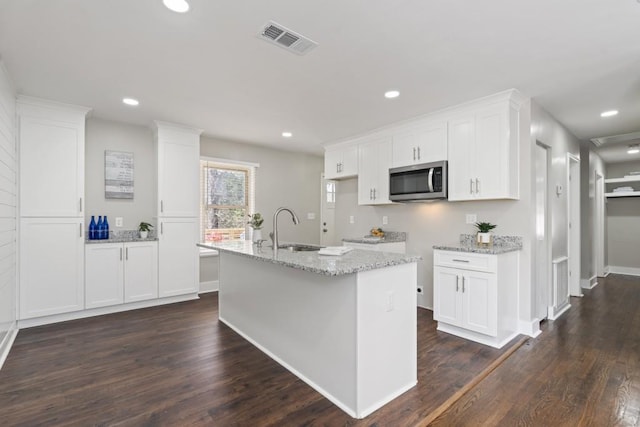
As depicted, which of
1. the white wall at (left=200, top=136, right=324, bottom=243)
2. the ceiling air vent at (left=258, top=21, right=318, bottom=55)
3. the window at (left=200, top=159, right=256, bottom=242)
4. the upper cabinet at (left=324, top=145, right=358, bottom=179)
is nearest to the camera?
the ceiling air vent at (left=258, top=21, right=318, bottom=55)

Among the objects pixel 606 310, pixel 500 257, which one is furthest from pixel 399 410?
pixel 606 310

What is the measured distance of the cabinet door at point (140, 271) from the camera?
4051mm

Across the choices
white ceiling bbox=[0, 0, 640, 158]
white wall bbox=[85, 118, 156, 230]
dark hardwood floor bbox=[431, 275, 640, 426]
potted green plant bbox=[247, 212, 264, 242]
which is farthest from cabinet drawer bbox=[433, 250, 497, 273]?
white wall bbox=[85, 118, 156, 230]

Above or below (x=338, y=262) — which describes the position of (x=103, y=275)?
below

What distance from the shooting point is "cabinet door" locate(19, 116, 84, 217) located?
341 centimetres

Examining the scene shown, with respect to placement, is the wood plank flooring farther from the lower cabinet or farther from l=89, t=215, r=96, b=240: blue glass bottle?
l=89, t=215, r=96, b=240: blue glass bottle

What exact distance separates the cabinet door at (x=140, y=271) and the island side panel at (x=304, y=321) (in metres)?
1.61

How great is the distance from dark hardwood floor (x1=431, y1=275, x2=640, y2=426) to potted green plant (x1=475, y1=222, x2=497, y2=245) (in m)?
1.01

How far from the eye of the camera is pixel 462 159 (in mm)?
3467

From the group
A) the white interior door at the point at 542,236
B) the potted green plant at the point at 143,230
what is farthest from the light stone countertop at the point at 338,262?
the potted green plant at the point at 143,230

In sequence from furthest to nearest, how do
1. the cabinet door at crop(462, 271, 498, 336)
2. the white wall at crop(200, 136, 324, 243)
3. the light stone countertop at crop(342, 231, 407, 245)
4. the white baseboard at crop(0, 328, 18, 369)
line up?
the white wall at crop(200, 136, 324, 243)
the light stone countertop at crop(342, 231, 407, 245)
the cabinet door at crop(462, 271, 498, 336)
the white baseboard at crop(0, 328, 18, 369)

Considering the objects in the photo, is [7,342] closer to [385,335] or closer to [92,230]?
[92,230]

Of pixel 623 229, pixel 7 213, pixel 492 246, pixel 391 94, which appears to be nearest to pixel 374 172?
pixel 391 94

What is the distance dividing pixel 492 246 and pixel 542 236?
77 centimetres
